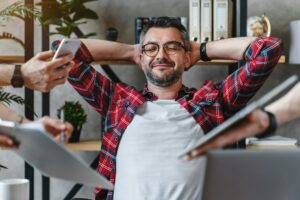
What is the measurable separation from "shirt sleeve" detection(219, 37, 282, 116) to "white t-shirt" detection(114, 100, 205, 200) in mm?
225

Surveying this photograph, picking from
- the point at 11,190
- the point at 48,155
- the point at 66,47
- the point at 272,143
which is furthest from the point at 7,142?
the point at 272,143

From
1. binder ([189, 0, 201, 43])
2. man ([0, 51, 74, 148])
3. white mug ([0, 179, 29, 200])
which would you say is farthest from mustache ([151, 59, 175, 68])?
white mug ([0, 179, 29, 200])

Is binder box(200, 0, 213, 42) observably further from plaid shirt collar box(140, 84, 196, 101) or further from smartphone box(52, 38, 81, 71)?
smartphone box(52, 38, 81, 71)

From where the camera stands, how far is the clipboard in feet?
2.87

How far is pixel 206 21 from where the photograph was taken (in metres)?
2.50

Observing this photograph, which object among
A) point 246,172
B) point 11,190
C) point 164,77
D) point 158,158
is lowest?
point 11,190

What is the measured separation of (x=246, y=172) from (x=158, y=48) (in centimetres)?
115

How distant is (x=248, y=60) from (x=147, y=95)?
1.53ft

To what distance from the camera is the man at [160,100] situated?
5.57ft

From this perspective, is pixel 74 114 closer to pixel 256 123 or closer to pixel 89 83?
pixel 89 83

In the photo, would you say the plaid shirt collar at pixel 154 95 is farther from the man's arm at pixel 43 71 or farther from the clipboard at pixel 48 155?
the clipboard at pixel 48 155

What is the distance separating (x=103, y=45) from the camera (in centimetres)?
206

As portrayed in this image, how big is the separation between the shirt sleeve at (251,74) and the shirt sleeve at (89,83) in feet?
1.68

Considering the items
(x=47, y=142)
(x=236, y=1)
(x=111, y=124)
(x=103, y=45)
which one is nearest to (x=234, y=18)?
(x=236, y=1)
